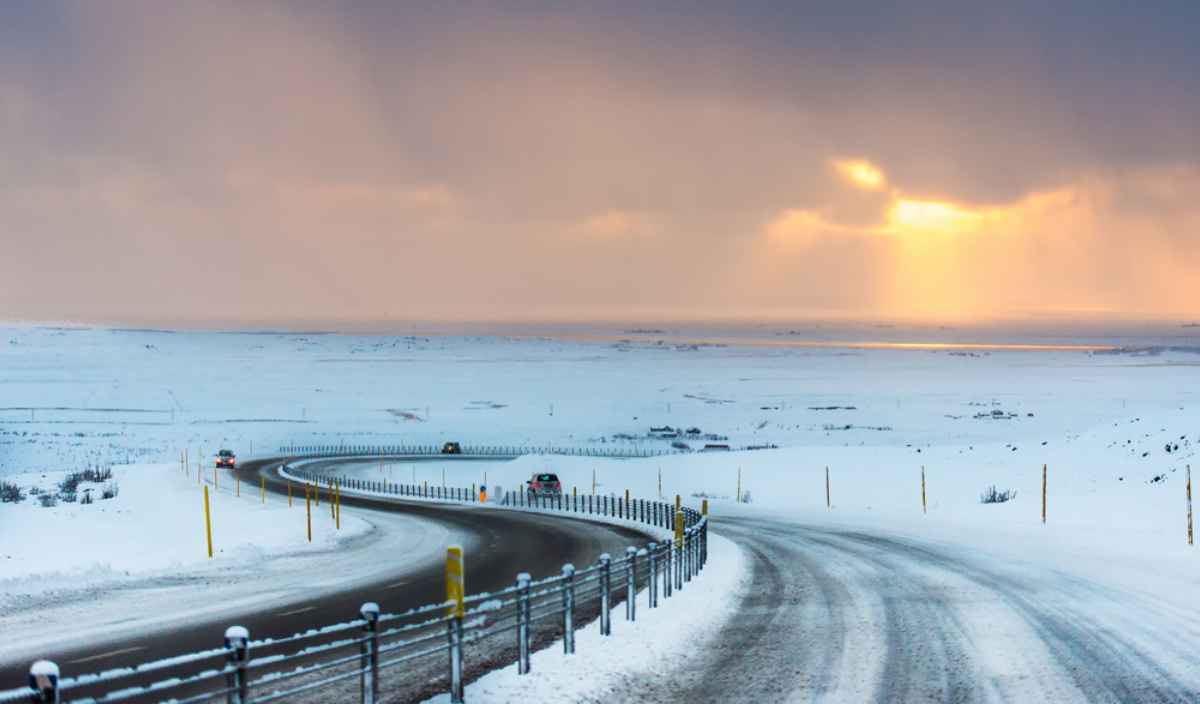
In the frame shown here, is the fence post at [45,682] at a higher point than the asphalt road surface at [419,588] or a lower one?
higher

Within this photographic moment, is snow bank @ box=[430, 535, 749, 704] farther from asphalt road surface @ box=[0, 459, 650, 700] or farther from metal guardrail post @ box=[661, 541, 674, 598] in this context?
asphalt road surface @ box=[0, 459, 650, 700]

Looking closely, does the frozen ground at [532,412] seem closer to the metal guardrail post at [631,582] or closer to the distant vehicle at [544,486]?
the distant vehicle at [544,486]

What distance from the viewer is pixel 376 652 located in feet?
36.7

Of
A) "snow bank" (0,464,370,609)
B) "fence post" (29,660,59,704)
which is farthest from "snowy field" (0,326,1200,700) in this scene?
"fence post" (29,660,59,704)

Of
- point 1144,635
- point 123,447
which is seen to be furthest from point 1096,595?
point 123,447

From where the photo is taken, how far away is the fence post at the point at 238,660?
914cm

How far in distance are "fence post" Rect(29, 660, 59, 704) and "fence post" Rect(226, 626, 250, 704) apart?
1.72 meters

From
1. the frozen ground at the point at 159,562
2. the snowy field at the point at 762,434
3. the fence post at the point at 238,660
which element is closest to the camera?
the fence post at the point at 238,660

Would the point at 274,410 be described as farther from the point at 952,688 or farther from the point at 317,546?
the point at 952,688

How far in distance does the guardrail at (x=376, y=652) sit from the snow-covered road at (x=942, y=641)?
69.3 inches

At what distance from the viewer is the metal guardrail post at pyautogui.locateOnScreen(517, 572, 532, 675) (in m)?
13.6

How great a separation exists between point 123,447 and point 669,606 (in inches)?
3659

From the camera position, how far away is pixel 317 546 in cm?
3231

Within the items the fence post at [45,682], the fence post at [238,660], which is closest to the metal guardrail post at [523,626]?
the fence post at [238,660]
